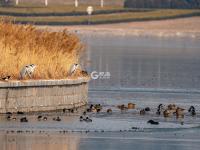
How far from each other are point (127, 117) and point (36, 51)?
10.00ft

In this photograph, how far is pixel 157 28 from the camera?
96.9 metres

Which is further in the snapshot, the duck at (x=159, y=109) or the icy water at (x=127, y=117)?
the duck at (x=159, y=109)

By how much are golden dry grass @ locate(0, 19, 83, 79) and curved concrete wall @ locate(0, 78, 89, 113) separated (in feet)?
1.38

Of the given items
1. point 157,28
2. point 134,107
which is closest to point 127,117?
point 134,107

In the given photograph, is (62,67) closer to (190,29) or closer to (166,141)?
(166,141)

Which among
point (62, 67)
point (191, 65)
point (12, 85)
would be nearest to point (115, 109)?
point (62, 67)

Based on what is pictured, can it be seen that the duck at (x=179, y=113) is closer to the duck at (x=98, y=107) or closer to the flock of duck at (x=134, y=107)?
the flock of duck at (x=134, y=107)

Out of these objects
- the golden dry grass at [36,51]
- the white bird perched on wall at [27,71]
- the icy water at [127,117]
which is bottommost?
the icy water at [127,117]

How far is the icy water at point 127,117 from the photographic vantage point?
74.6 ft

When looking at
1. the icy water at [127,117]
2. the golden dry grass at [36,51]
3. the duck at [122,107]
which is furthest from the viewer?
the duck at [122,107]

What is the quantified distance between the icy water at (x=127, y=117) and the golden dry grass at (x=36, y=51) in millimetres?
1285

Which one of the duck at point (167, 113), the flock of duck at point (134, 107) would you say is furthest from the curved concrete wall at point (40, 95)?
the duck at point (167, 113)

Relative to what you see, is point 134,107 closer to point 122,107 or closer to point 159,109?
point 122,107

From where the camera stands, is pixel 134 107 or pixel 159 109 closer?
pixel 159 109
